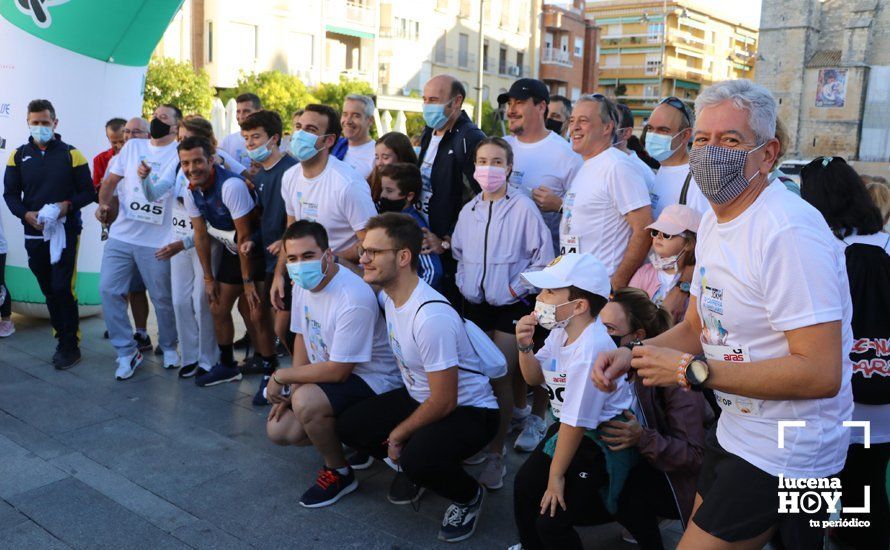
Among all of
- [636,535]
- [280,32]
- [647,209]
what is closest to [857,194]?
[647,209]

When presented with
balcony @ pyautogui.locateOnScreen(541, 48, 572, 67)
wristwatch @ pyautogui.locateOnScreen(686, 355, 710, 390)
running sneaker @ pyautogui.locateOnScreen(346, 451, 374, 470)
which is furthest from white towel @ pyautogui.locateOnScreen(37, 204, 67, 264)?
balcony @ pyautogui.locateOnScreen(541, 48, 572, 67)

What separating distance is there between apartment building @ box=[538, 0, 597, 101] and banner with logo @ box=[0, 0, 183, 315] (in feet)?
161

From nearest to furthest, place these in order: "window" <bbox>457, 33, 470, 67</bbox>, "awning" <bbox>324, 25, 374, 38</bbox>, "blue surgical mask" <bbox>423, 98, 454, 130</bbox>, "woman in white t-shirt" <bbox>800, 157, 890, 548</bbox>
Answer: "woman in white t-shirt" <bbox>800, 157, 890, 548</bbox> → "blue surgical mask" <bbox>423, 98, 454, 130</bbox> → "awning" <bbox>324, 25, 374, 38</bbox> → "window" <bbox>457, 33, 470, 67</bbox>

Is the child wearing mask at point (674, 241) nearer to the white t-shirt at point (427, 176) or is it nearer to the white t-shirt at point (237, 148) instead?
the white t-shirt at point (427, 176)

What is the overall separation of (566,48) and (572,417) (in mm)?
56556

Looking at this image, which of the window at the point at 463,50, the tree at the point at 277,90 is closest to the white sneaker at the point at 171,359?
the tree at the point at 277,90

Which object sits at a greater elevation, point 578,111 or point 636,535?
point 578,111

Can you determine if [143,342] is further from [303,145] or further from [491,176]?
[491,176]

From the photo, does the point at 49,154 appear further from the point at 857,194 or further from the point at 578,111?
the point at 857,194

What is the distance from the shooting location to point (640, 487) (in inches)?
129

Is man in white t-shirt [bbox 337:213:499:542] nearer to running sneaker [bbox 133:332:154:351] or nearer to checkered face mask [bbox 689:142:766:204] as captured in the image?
checkered face mask [bbox 689:142:766:204]

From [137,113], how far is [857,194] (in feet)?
22.8

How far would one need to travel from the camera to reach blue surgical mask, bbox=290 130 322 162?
521 cm

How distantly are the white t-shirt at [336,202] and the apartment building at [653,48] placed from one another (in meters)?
74.3
